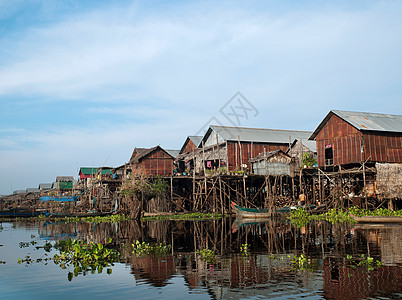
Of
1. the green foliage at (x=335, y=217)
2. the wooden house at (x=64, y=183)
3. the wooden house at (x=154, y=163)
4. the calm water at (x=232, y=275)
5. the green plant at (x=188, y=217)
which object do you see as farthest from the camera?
the wooden house at (x=64, y=183)

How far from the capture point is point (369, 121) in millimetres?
32000

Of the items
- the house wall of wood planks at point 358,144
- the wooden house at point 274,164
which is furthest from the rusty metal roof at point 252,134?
the house wall of wood planks at point 358,144

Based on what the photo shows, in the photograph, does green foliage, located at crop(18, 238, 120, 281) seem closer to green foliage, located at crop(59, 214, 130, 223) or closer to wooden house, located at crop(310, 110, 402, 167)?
green foliage, located at crop(59, 214, 130, 223)

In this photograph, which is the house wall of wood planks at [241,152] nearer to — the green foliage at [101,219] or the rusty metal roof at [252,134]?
the rusty metal roof at [252,134]

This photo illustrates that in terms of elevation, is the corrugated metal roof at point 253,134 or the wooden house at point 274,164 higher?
the corrugated metal roof at point 253,134

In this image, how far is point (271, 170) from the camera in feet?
117

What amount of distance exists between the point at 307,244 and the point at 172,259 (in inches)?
233

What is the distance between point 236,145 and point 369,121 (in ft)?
43.9

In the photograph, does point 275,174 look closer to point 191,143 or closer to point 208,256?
point 191,143

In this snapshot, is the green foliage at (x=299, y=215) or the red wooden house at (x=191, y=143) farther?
the red wooden house at (x=191, y=143)

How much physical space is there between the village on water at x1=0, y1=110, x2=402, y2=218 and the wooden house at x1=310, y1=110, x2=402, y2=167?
78mm

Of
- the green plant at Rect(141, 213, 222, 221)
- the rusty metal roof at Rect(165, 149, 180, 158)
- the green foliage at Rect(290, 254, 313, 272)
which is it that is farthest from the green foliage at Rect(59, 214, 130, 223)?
the rusty metal roof at Rect(165, 149, 180, 158)

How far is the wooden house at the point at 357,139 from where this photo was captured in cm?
3016

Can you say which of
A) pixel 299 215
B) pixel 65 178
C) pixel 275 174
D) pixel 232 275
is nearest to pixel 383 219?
pixel 299 215
